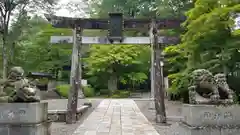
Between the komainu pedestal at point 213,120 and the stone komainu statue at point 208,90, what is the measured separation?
153 mm

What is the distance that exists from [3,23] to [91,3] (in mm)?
18678

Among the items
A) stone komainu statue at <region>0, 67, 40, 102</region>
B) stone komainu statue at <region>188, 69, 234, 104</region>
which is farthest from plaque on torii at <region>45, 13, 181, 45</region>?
stone komainu statue at <region>188, 69, 234, 104</region>

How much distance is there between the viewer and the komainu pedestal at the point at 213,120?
17.5ft

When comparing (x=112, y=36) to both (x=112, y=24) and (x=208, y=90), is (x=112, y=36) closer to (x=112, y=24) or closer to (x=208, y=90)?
(x=112, y=24)

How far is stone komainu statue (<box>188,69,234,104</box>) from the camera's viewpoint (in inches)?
216

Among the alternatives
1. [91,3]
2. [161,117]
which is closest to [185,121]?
[161,117]

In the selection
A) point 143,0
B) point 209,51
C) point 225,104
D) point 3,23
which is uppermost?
point 143,0

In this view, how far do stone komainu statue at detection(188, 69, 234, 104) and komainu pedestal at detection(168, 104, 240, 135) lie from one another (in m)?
0.15

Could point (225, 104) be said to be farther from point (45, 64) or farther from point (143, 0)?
point (143, 0)

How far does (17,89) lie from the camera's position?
223 inches

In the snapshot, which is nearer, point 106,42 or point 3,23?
point 106,42

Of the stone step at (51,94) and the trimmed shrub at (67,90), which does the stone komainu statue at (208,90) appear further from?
the stone step at (51,94)

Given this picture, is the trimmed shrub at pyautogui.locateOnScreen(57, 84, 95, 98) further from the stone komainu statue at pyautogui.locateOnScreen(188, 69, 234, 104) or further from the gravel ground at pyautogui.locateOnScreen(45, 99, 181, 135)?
the stone komainu statue at pyautogui.locateOnScreen(188, 69, 234, 104)

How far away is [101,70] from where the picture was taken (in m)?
28.6
